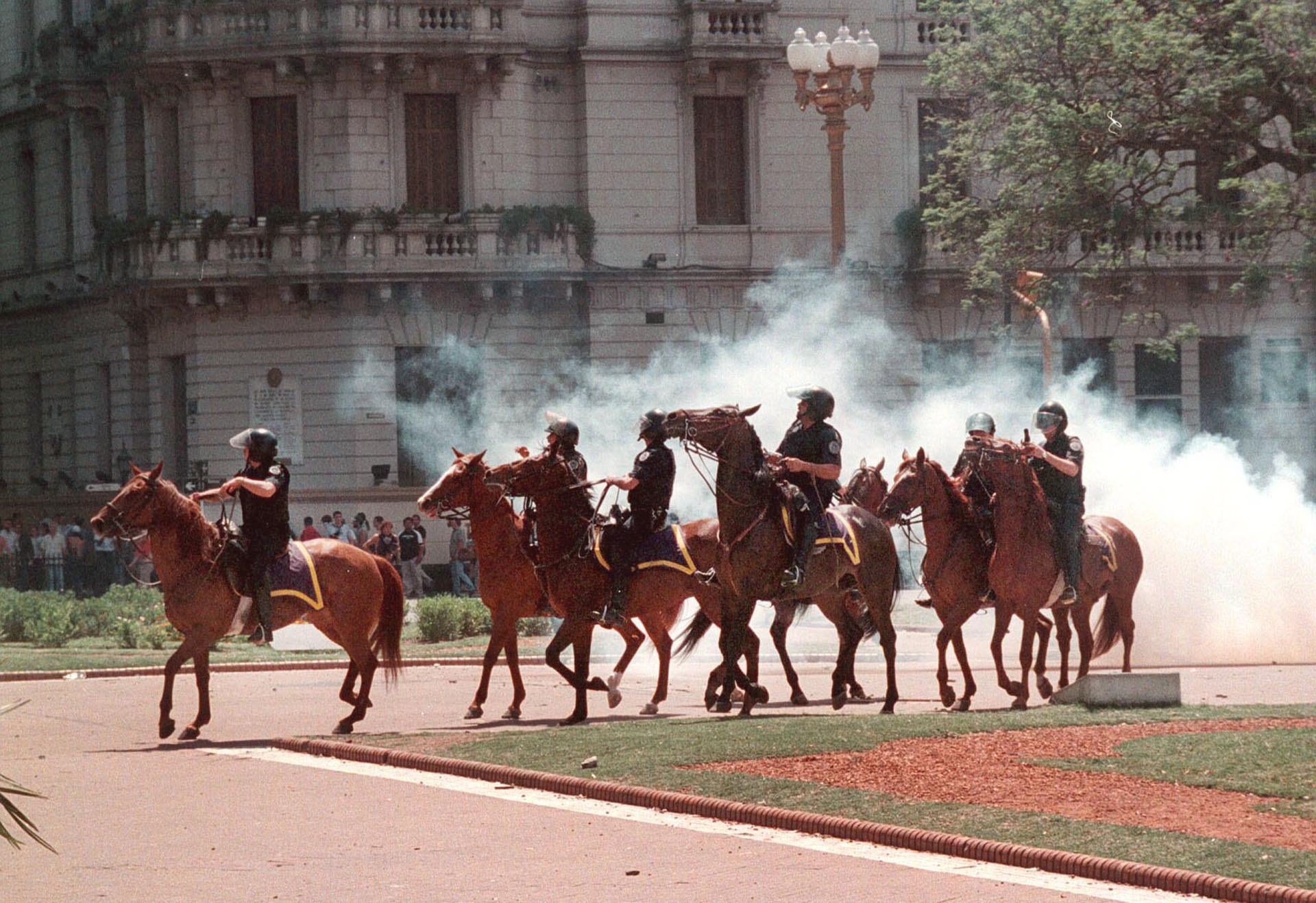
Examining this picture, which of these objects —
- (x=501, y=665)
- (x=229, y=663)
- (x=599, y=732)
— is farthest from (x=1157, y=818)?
(x=229, y=663)

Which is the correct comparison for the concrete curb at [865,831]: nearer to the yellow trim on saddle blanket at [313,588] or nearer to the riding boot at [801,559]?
the yellow trim on saddle blanket at [313,588]

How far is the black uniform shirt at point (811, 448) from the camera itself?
18453mm

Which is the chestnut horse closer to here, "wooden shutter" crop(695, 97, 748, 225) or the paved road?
the paved road

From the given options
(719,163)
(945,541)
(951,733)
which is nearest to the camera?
(951,733)

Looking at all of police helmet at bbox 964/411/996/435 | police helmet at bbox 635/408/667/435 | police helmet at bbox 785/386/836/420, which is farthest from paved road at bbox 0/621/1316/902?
police helmet at bbox 964/411/996/435

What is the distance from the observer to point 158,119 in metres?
46.2

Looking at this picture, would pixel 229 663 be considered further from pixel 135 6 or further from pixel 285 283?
pixel 135 6

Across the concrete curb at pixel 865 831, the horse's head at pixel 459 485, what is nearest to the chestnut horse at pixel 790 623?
the horse's head at pixel 459 485

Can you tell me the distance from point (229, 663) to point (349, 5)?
20.1 metres

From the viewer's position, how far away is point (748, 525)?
59.0ft

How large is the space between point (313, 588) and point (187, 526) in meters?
1.20

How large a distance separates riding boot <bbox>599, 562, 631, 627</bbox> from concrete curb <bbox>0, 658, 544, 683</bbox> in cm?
764

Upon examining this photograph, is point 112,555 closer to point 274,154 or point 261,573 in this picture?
point 274,154

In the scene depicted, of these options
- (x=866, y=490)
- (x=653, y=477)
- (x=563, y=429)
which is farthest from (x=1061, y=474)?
(x=563, y=429)
